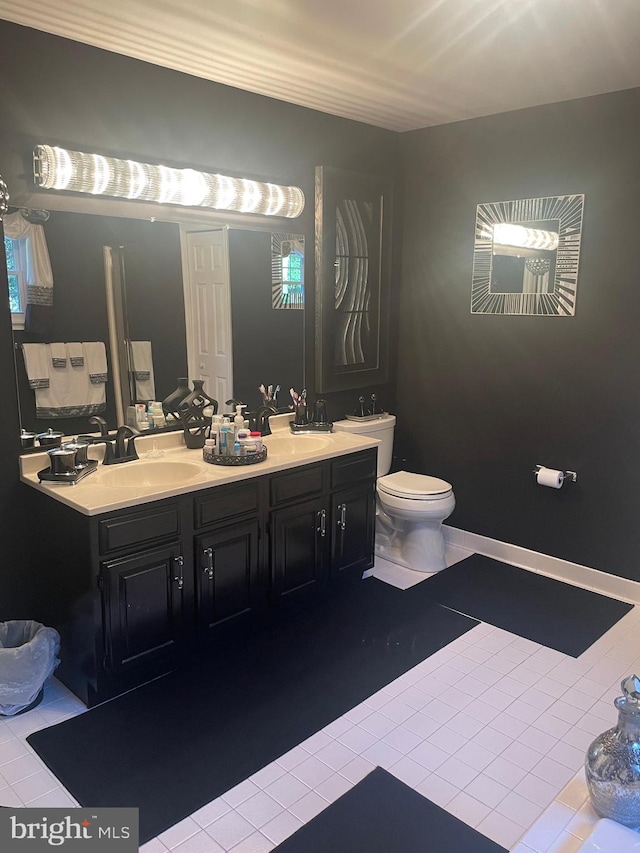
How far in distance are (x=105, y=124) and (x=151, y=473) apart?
144 cm

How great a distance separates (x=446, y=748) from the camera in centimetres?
227

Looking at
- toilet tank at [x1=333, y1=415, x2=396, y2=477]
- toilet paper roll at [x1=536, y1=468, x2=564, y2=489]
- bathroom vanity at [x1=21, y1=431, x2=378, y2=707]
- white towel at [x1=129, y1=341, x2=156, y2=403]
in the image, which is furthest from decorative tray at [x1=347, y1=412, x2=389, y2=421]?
white towel at [x1=129, y1=341, x2=156, y2=403]

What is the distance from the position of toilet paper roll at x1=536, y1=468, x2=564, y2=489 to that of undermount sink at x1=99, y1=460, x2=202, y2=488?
184 cm

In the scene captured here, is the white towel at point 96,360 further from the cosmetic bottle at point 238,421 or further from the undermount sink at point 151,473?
the cosmetic bottle at point 238,421

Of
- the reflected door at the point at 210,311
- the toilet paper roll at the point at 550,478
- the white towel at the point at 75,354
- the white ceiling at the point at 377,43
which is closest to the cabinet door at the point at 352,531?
the reflected door at the point at 210,311

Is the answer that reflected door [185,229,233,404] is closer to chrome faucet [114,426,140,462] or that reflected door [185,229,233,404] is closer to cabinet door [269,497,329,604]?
chrome faucet [114,426,140,462]

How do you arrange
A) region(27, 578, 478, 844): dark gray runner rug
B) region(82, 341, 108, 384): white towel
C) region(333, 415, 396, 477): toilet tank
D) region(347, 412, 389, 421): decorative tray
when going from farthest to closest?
1. region(347, 412, 389, 421): decorative tray
2. region(333, 415, 396, 477): toilet tank
3. region(82, 341, 108, 384): white towel
4. region(27, 578, 478, 844): dark gray runner rug

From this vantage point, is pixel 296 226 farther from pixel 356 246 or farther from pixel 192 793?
pixel 192 793

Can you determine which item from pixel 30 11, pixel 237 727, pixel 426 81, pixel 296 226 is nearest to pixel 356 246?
pixel 296 226

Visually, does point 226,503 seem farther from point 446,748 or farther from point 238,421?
point 446,748

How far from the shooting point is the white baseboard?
3.38m

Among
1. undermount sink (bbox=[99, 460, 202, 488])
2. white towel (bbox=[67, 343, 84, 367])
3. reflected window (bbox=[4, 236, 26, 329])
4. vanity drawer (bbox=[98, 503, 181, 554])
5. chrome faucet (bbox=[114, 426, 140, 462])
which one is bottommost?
vanity drawer (bbox=[98, 503, 181, 554])

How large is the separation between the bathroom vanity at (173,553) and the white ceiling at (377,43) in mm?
1621

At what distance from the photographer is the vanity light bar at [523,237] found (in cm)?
341
